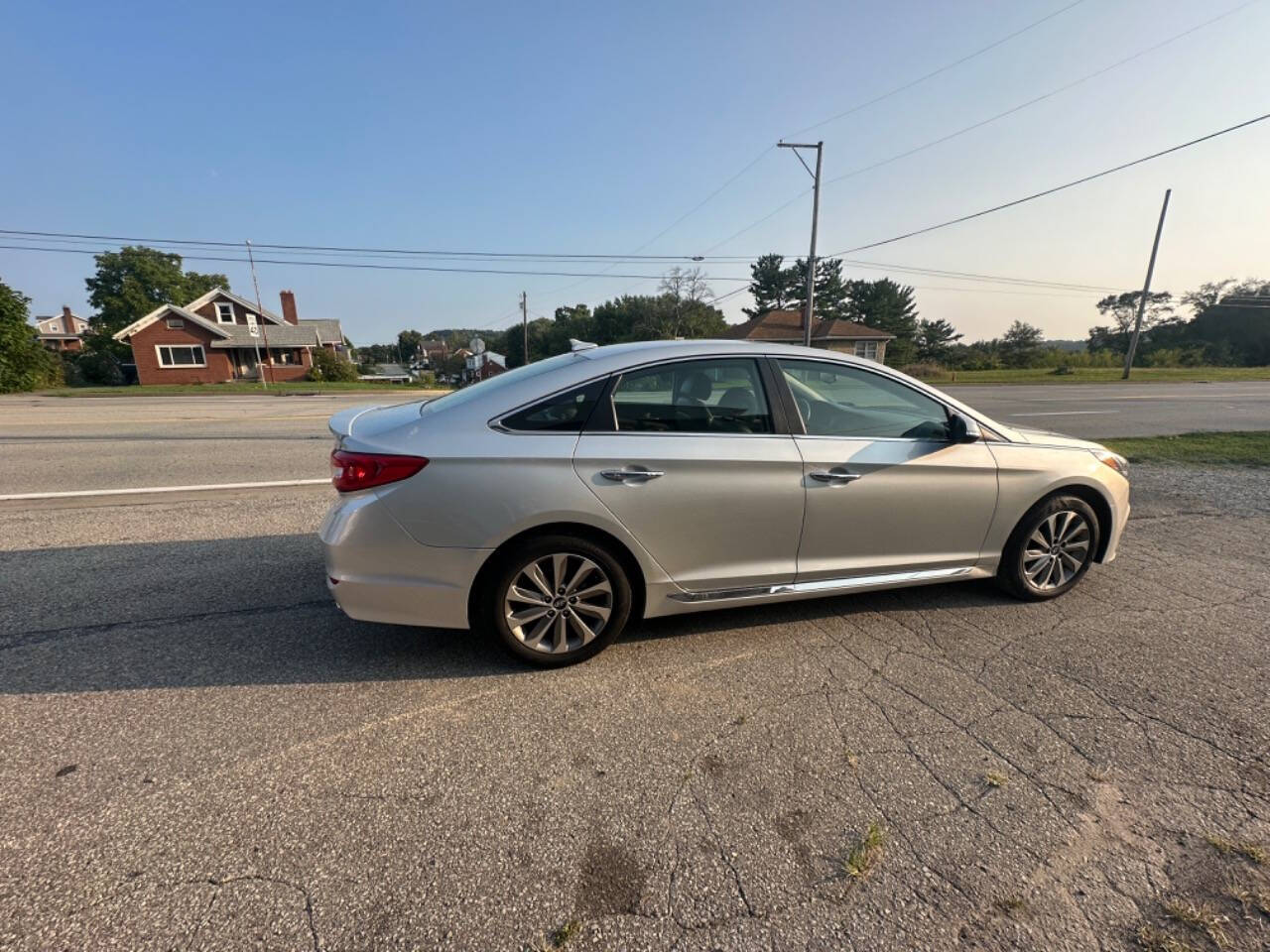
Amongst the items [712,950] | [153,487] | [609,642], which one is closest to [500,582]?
[609,642]

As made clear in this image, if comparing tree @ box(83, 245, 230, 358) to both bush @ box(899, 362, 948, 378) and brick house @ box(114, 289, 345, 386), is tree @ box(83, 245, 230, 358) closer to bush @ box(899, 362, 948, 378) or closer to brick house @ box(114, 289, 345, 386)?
brick house @ box(114, 289, 345, 386)

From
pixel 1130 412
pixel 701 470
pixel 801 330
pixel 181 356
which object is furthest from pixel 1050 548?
pixel 181 356

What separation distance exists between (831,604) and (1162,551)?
307 cm

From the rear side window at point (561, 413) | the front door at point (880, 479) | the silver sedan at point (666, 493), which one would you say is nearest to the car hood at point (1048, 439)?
the silver sedan at point (666, 493)

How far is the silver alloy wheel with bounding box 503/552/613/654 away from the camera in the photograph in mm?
2695

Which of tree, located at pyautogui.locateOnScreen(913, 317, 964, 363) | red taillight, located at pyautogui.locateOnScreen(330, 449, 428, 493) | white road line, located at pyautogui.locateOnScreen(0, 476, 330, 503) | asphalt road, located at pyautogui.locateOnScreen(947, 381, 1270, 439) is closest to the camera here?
red taillight, located at pyautogui.locateOnScreen(330, 449, 428, 493)

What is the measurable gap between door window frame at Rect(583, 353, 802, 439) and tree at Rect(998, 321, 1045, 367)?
61804mm

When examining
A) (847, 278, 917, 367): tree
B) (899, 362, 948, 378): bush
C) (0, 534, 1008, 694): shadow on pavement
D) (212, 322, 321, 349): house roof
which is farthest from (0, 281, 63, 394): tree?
(847, 278, 917, 367): tree

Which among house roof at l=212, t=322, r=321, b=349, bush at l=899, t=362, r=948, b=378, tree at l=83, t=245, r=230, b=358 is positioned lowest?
bush at l=899, t=362, r=948, b=378

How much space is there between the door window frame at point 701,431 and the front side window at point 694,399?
0.01 meters

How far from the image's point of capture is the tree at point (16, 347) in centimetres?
2695

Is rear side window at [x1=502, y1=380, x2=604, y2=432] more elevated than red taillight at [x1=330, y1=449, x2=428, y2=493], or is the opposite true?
rear side window at [x1=502, y1=380, x2=604, y2=432]

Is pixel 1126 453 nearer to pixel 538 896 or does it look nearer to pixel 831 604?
pixel 831 604

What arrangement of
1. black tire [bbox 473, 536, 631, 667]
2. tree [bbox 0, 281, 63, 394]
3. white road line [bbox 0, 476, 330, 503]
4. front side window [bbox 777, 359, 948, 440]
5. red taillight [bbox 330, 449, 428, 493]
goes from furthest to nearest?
1. tree [bbox 0, 281, 63, 394]
2. white road line [bbox 0, 476, 330, 503]
3. front side window [bbox 777, 359, 948, 440]
4. black tire [bbox 473, 536, 631, 667]
5. red taillight [bbox 330, 449, 428, 493]
